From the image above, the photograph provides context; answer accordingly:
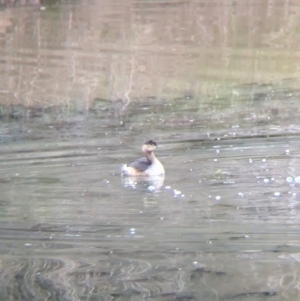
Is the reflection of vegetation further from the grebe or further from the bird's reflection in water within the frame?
the bird's reflection in water

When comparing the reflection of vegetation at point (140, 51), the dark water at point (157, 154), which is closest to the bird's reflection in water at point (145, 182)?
the dark water at point (157, 154)

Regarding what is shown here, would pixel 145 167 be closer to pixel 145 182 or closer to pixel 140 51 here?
pixel 145 182

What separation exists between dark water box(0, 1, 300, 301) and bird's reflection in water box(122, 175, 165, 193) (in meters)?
0.02

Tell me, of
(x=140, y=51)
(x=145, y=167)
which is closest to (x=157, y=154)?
(x=145, y=167)

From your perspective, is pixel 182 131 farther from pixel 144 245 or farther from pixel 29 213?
pixel 144 245

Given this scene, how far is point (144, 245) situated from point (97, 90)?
8.75m

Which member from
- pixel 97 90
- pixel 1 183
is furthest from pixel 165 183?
pixel 97 90

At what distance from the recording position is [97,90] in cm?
1633

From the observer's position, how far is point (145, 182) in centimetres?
1032

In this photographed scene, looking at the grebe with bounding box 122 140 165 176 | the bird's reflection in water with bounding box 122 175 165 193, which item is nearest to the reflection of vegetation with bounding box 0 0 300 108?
the grebe with bounding box 122 140 165 176

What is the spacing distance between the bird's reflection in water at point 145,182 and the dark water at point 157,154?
0.02 metres

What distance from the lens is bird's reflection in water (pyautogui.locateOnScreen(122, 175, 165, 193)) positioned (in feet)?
32.6

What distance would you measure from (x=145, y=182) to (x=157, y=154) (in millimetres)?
1275

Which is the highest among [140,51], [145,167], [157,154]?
[145,167]
